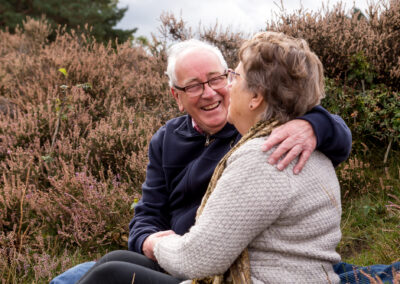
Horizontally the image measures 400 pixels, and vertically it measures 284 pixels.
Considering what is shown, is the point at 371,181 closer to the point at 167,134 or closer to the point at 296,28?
the point at 296,28

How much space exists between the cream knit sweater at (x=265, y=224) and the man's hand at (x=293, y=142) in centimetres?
3

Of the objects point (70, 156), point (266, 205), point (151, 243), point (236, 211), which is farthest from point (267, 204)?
point (70, 156)

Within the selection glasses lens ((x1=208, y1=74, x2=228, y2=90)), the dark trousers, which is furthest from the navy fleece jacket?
the dark trousers

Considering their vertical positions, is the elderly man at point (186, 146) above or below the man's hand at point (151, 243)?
above

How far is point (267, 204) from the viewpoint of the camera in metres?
1.50

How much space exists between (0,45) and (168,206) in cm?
905

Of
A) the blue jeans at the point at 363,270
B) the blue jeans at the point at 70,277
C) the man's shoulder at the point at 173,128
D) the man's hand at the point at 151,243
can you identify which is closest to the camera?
the blue jeans at the point at 363,270

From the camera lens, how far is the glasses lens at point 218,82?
104 inches

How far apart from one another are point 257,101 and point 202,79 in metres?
0.93

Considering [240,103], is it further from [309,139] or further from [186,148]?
[186,148]

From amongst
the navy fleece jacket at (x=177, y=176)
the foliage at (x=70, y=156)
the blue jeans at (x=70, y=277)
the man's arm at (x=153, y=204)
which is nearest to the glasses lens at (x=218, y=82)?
the navy fleece jacket at (x=177, y=176)

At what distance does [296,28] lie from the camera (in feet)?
15.9

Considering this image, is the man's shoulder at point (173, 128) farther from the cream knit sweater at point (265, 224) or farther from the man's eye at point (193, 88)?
the cream knit sweater at point (265, 224)

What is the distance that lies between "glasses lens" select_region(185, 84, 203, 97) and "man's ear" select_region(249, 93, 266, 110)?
908 mm
